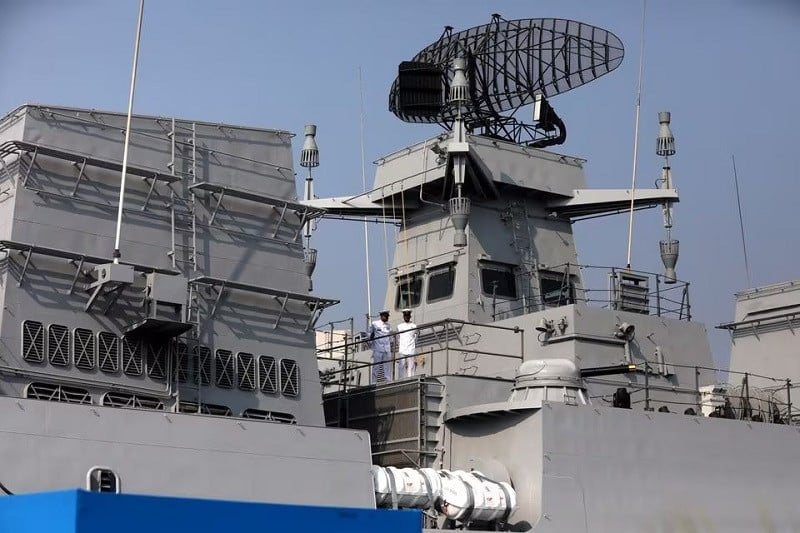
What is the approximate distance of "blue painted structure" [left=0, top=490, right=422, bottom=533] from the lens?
24.0ft

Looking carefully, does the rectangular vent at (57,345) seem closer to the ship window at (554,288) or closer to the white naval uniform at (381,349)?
the white naval uniform at (381,349)

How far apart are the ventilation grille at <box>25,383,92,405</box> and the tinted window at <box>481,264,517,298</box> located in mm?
8240

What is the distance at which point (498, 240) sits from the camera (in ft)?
67.5

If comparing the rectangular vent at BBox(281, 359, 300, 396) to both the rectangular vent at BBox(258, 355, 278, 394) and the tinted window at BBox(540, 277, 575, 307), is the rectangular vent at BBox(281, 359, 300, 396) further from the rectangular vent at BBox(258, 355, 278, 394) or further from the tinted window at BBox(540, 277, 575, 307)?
the tinted window at BBox(540, 277, 575, 307)

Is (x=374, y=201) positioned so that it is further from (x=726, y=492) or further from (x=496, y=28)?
(x=726, y=492)

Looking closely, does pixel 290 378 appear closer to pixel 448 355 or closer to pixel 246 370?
pixel 246 370

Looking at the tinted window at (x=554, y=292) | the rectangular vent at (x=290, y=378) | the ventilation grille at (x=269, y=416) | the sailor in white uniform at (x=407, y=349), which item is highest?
the tinted window at (x=554, y=292)

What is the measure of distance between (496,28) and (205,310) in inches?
401

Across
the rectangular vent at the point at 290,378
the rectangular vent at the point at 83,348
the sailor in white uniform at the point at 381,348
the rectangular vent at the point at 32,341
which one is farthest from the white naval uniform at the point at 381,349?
the rectangular vent at the point at 32,341

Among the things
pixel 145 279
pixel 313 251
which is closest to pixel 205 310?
pixel 145 279

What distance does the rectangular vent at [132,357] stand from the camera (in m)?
13.5

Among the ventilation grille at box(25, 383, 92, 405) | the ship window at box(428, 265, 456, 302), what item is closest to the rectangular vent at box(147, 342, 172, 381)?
the ventilation grille at box(25, 383, 92, 405)

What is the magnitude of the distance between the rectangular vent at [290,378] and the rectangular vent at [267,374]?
10 centimetres

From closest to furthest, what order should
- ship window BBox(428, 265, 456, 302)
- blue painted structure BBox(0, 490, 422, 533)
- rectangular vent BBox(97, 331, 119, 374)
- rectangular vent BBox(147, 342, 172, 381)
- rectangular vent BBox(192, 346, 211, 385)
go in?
blue painted structure BBox(0, 490, 422, 533)
rectangular vent BBox(97, 331, 119, 374)
rectangular vent BBox(147, 342, 172, 381)
rectangular vent BBox(192, 346, 211, 385)
ship window BBox(428, 265, 456, 302)
